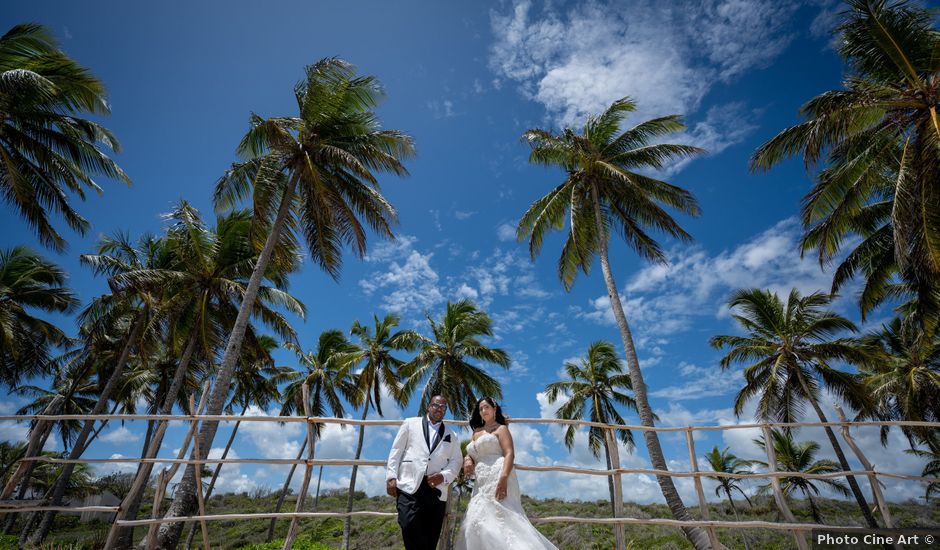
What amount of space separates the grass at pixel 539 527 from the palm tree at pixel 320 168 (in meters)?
9.12

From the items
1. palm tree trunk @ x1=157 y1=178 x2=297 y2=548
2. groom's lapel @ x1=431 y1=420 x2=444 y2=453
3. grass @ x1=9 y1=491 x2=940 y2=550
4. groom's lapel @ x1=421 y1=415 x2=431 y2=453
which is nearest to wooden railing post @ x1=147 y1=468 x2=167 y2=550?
palm tree trunk @ x1=157 y1=178 x2=297 y2=548

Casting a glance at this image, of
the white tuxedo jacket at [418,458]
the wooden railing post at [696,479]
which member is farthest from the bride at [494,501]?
the wooden railing post at [696,479]

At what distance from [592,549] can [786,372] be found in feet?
30.2

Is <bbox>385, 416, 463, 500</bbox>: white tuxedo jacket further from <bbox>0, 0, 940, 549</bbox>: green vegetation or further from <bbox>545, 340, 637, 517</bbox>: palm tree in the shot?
<bbox>545, 340, 637, 517</bbox>: palm tree

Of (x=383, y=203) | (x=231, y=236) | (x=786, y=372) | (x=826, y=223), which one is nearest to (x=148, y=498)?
(x=231, y=236)

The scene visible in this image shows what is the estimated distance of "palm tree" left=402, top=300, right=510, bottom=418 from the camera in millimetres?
19500

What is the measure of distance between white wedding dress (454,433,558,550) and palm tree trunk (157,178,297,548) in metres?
4.83

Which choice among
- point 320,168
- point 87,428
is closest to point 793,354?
point 320,168

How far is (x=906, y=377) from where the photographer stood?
55.6 feet

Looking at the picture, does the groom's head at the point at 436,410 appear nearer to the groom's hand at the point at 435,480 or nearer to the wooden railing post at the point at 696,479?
the groom's hand at the point at 435,480

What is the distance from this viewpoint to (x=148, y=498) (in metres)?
30.5

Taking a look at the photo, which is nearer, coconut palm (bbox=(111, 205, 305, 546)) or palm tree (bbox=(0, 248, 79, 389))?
coconut palm (bbox=(111, 205, 305, 546))

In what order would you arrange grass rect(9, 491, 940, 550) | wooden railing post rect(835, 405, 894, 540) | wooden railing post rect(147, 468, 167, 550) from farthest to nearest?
grass rect(9, 491, 940, 550) < wooden railing post rect(835, 405, 894, 540) < wooden railing post rect(147, 468, 167, 550)

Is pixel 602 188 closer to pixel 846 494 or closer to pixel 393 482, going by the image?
pixel 393 482
